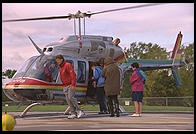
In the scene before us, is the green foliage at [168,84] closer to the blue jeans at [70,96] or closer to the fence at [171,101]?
the fence at [171,101]

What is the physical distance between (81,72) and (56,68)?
0.81m

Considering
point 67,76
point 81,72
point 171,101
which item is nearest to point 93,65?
point 81,72

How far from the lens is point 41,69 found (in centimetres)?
1227

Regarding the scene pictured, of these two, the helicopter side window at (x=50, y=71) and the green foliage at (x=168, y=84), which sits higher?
the helicopter side window at (x=50, y=71)

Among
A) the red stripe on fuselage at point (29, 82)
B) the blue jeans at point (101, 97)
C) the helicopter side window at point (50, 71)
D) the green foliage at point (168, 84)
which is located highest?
the helicopter side window at point (50, 71)

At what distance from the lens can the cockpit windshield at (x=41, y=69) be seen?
12.2 m

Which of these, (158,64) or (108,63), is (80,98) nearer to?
(108,63)

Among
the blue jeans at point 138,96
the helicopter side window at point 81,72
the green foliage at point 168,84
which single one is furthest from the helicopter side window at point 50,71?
the green foliage at point 168,84

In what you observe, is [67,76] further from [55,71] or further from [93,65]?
[93,65]

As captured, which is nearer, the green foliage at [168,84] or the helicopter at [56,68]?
the helicopter at [56,68]

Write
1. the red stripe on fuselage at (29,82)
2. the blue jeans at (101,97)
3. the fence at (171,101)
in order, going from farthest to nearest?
the fence at (171,101)
the blue jeans at (101,97)
the red stripe on fuselage at (29,82)

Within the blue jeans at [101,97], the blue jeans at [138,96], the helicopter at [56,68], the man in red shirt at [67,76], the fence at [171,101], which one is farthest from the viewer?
the fence at [171,101]

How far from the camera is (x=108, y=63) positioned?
1133cm

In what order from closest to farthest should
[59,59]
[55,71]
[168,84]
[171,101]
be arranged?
[59,59], [55,71], [171,101], [168,84]
